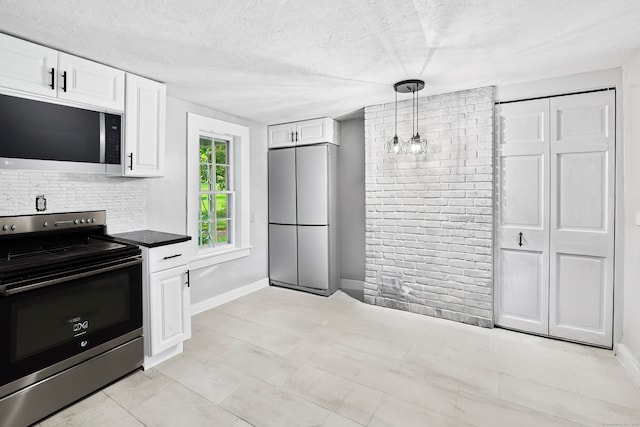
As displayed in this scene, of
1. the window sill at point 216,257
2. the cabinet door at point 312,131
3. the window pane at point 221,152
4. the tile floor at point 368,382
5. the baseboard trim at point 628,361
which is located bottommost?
the tile floor at point 368,382

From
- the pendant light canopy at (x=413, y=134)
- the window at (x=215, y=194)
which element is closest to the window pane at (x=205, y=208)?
the window at (x=215, y=194)

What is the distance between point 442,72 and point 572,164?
1408 mm

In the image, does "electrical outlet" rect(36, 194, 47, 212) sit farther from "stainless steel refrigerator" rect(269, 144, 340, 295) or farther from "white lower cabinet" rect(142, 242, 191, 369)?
"stainless steel refrigerator" rect(269, 144, 340, 295)

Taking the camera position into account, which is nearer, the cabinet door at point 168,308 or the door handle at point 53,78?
the door handle at point 53,78

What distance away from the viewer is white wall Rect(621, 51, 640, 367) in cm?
232

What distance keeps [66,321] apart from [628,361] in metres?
3.98

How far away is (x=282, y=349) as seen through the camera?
2.69 metres

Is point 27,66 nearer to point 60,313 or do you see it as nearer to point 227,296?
point 60,313

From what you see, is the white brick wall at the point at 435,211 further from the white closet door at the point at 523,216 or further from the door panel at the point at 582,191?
the door panel at the point at 582,191

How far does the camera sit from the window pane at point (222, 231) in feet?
13.2

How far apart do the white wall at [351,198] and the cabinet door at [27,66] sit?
123 inches

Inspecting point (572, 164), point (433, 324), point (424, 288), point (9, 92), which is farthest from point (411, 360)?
point (9, 92)

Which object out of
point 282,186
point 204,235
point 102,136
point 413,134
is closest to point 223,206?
point 204,235

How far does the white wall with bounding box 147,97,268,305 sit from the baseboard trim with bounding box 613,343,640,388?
12.5 feet
